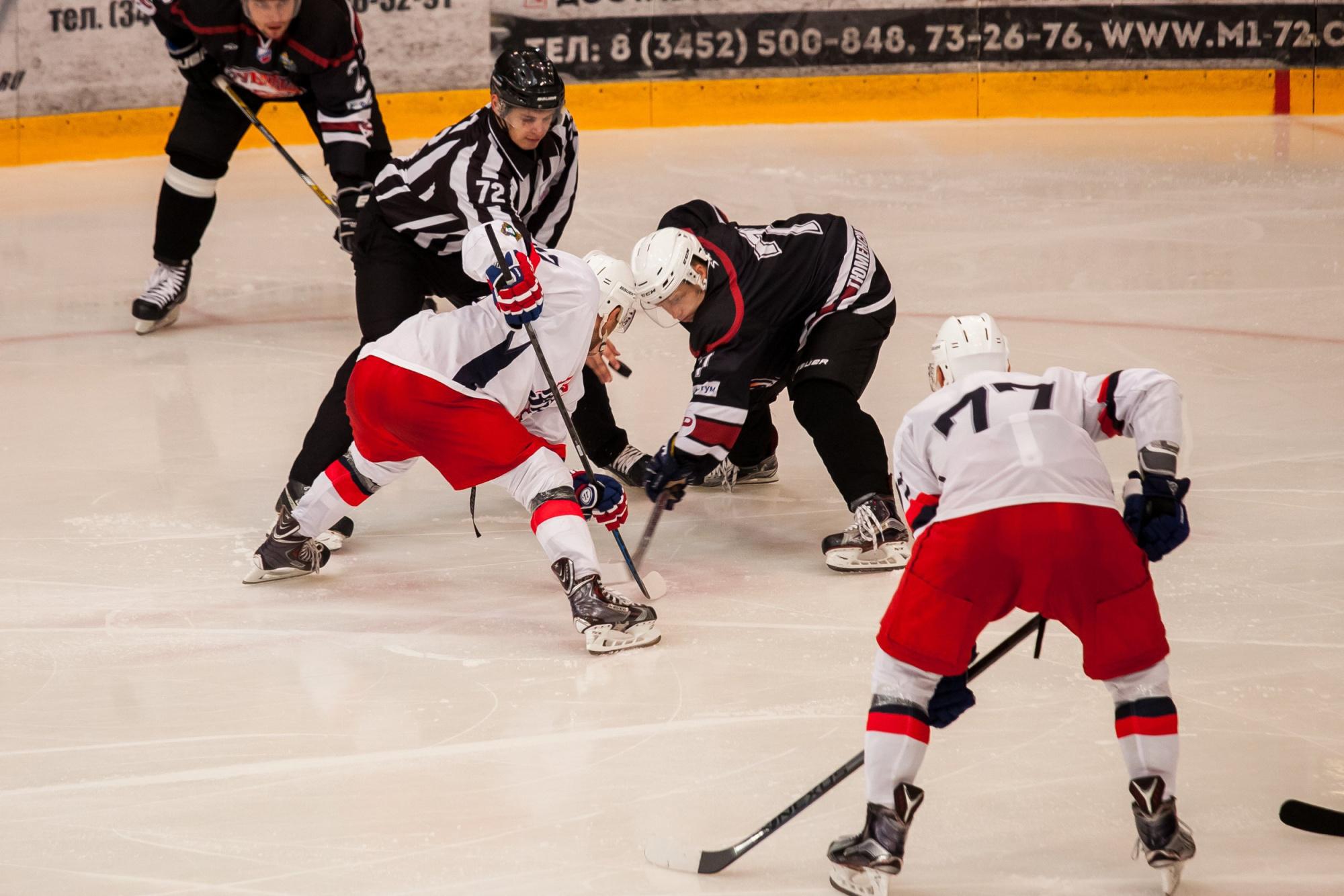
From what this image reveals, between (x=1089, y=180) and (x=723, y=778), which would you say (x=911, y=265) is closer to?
(x=1089, y=180)

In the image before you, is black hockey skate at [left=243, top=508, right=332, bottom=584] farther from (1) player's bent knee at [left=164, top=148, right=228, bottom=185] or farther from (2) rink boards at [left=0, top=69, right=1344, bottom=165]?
(2) rink boards at [left=0, top=69, right=1344, bottom=165]

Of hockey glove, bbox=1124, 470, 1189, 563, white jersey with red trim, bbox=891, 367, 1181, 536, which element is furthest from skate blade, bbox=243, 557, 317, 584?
hockey glove, bbox=1124, 470, 1189, 563

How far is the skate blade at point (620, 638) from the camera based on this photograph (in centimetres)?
307

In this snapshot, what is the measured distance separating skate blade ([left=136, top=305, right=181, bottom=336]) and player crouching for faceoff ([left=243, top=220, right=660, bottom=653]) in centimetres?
252

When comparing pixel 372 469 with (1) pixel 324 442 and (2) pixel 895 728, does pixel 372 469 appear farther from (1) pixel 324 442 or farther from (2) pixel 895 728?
(2) pixel 895 728

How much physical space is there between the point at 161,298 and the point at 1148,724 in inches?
163

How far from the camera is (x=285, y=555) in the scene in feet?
11.3

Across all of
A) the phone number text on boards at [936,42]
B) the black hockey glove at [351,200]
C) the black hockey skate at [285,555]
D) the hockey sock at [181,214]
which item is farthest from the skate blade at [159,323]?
the phone number text on boards at [936,42]

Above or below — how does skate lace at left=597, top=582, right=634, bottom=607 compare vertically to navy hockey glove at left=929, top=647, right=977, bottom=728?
below

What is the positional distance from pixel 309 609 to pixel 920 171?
4.86m

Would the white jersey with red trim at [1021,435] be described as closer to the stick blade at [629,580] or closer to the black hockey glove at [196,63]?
the stick blade at [629,580]

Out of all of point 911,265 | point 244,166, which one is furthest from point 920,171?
point 244,166

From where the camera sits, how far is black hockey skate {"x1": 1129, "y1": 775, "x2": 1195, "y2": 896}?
216 centimetres

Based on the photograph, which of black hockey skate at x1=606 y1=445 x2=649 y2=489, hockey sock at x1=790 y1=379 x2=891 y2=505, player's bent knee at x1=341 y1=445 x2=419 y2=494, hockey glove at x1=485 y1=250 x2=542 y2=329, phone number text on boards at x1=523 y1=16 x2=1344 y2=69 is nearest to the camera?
hockey glove at x1=485 y1=250 x2=542 y2=329
